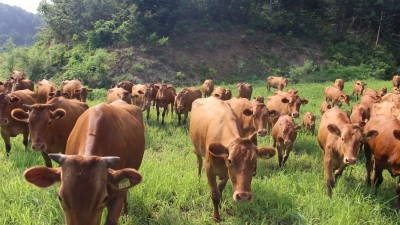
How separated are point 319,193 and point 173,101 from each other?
32.5 ft

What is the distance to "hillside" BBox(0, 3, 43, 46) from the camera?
457 feet

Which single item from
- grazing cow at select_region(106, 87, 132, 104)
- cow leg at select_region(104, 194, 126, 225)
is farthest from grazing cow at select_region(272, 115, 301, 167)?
grazing cow at select_region(106, 87, 132, 104)

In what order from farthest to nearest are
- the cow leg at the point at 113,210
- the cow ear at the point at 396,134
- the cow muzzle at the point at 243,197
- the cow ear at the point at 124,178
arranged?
the cow ear at the point at 396,134
the cow muzzle at the point at 243,197
the cow leg at the point at 113,210
the cow ear at the point at 124,178

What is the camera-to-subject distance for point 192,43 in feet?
108

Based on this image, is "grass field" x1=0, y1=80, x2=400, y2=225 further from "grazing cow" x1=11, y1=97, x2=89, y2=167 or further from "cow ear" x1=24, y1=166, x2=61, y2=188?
"cow ear" x1=24, y1=166, x2=61, y2=188

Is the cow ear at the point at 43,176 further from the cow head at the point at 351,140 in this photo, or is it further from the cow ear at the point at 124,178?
the cow head at the point at 351,140

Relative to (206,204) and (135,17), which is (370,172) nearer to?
(206,204)

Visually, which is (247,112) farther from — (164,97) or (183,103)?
(164,97)

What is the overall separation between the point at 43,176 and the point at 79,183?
48cm

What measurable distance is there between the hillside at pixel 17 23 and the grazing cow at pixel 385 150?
5629 inches

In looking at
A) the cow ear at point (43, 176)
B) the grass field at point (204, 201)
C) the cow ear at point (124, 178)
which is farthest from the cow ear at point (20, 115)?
the cow ear at point (124, 178)

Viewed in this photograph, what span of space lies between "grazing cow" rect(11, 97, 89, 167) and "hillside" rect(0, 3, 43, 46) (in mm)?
139886

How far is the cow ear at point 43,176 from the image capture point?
3.19 meters

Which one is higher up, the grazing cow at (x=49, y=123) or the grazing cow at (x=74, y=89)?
the grazing cow at (x=49, y=123)
